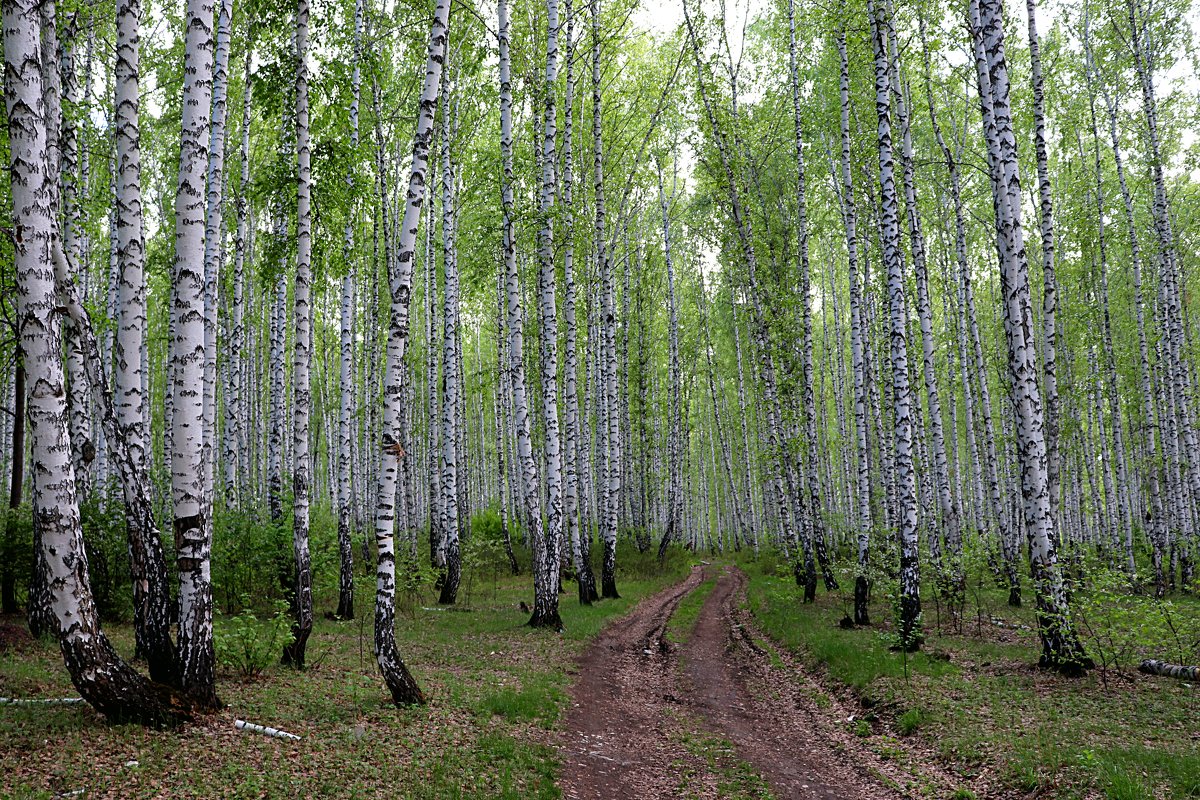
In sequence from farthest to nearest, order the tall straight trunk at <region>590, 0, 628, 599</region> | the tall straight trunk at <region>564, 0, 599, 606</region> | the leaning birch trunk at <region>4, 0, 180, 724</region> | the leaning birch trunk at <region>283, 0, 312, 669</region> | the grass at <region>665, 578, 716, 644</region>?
the tall straight trunk at <region>590, 0, 628, 599</region> → the tall straight trunk at <region>564, 0, 599, 606</region> → the grass at <region>665, 578, 716, 644</region> → the leaning birch trunk at <region>283, 0, 312, 669</region> → the leaning birch trunk at <region>4, 0, 180, 724</region>

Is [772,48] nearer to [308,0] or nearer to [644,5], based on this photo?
[644,5]

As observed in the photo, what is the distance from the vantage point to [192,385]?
648cm

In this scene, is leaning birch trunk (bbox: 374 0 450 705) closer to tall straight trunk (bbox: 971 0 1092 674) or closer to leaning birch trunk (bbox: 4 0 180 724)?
leaning birch trunk (bbox: 4 0 180 724)

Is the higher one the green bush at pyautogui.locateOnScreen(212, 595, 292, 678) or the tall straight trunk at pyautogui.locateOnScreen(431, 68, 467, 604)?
the tall straight trunk at pyautogui.locateOnScreen(431, 68, 467, 604)

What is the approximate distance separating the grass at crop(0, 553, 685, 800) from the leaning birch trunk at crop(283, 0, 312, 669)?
0.85m

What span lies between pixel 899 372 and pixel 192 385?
10.6 m

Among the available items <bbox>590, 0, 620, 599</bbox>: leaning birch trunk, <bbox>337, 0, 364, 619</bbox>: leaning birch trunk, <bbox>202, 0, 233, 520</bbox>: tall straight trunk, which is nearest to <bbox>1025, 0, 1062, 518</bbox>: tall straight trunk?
<bbox>590, 0, 620, 599</bbox>: leaning birch trunk

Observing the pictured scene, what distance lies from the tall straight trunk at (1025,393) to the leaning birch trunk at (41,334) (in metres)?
11.2

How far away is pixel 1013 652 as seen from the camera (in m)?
11.5

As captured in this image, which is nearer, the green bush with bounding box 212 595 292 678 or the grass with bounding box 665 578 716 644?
the green bush with bounding box 212 595 292 678

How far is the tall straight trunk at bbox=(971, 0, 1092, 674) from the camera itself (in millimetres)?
9625

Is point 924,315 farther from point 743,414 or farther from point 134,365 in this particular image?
point 743,414

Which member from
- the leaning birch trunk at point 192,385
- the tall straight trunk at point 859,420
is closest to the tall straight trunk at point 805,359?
the tall straight trunk at point 859,420

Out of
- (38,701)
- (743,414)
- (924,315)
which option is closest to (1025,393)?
(924,315)
